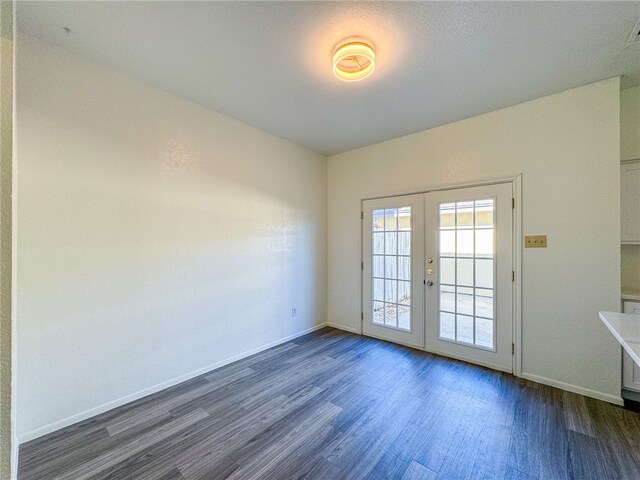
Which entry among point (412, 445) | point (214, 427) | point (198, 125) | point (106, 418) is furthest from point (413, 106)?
point (106, 418)

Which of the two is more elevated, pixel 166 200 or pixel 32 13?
pixel 32 13

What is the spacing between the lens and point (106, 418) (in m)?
2.04

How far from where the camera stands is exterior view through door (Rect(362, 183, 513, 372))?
9.16ft

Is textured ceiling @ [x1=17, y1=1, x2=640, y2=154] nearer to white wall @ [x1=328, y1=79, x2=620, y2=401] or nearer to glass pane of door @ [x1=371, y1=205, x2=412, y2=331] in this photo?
white wall @ [x1=328, y1=79, x2=620, y2=401]

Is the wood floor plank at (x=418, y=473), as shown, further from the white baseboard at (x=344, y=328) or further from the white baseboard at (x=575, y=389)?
the white baseboard at (x=344, y=328)

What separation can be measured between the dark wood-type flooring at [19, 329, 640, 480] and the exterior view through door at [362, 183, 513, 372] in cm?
52

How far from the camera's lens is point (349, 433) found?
188cm

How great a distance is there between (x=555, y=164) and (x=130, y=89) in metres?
3.95

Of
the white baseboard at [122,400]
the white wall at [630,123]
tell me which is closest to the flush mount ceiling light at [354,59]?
the white wall at [630,123]

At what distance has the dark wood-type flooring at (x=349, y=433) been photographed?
159 centimetres

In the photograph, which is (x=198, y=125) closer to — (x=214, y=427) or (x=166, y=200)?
(x=166, y=200)

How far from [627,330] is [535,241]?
1377 millimetres

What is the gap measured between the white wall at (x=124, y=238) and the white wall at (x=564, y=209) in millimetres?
2615

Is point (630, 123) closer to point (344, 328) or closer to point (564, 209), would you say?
point (564, 209)
